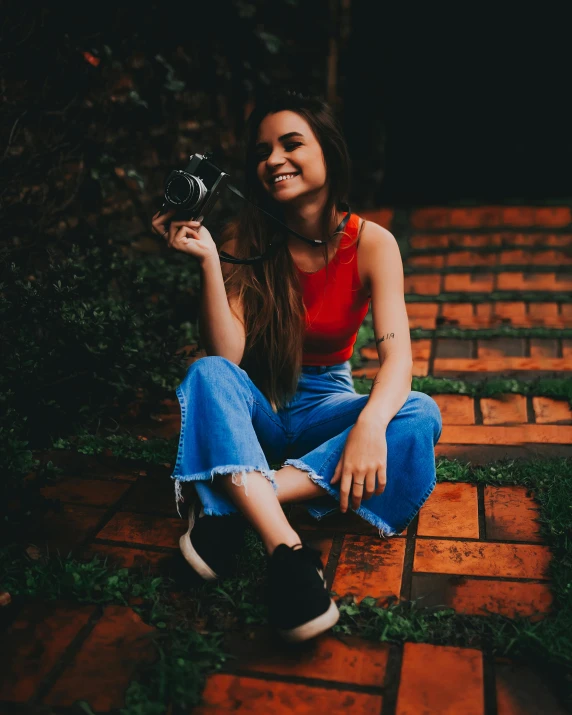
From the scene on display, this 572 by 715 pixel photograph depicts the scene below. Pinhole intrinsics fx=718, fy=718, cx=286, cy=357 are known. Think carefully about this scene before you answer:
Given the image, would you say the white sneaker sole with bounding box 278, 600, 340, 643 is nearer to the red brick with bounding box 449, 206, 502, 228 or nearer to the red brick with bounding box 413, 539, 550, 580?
the red brick with bounding box 413, 539, 550, 580

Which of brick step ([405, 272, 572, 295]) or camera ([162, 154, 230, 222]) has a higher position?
camera ([162, 154, 230, 222])

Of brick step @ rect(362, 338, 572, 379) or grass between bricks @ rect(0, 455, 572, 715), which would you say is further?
brick step @ rect(362, 338, 572, 379)

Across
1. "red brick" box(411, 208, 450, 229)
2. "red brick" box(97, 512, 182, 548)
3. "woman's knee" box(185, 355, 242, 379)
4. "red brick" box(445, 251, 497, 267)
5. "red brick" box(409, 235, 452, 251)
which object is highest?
"red brick" box(411, 208, 450, 229)

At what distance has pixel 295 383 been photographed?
1846 mm

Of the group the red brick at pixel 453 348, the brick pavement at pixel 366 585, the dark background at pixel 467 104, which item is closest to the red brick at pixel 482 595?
the brick pavement at pixel 366 585

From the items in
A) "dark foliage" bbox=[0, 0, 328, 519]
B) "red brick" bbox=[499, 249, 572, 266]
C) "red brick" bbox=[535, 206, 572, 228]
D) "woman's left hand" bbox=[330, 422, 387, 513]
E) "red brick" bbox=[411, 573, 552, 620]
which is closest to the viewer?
"red brick" bbox=[411, 573, 552, 620]

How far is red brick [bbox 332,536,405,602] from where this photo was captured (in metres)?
1.49

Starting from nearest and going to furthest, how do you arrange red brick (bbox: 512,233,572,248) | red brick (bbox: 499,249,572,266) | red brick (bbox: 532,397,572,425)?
red brick (bbox: 532,397,572,425) < red brick (bbox: 499,249,572,266) < red brick (bbox: 512,233,572,248)

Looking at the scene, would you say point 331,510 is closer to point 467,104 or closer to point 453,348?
point 453,348

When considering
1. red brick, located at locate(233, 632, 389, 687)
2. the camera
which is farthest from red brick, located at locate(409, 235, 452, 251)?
red brick, located at locate(233, 632, 389, 687)

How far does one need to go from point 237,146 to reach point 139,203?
45.0 inches

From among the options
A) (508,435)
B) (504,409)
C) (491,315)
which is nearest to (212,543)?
(508,435)

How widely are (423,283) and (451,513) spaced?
2066mm

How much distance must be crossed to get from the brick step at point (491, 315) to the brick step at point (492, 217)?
124 centimetres
